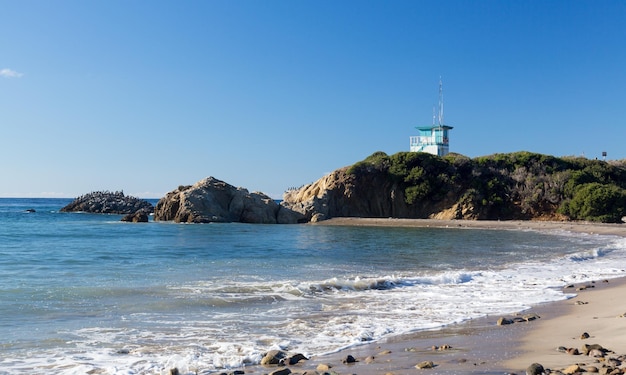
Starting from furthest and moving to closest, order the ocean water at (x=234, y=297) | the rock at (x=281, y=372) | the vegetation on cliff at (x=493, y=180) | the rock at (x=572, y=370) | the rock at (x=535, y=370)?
the vegetation on cliff at (x=493, y=180) < the ocean water at (x=234, y=297) < the rock at (x=281, y=372) < the rock at (x=535, y=370) < the rock at (x=572, y=370)

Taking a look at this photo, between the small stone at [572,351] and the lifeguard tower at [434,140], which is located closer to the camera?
the small stone at [572,351]

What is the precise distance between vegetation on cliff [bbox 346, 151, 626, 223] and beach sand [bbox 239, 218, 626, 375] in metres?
43.9

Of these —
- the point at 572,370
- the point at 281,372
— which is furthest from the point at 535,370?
the point at 281,372

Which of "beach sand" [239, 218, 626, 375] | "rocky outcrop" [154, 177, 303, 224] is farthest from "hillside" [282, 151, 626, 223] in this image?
"beach sand" [239, 218, 626, 375]

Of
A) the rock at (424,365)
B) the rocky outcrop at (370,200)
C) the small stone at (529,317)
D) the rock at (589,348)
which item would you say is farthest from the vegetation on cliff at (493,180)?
the rock at (424,365)

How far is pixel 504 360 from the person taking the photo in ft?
23.6

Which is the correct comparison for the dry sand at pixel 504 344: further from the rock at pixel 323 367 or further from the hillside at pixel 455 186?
the hillside at pixel 455 186

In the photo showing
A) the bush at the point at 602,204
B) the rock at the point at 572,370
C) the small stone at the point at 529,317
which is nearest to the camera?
the rock at the point at 572,370

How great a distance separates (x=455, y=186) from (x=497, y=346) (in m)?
49.2

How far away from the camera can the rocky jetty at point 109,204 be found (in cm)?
7975

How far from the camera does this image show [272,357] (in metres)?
7.62

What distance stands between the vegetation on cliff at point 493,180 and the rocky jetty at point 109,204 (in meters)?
37.4

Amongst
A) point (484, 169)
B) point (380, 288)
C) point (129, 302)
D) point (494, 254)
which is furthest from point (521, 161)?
point (129, 302)

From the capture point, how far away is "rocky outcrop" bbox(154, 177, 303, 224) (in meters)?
50.5
